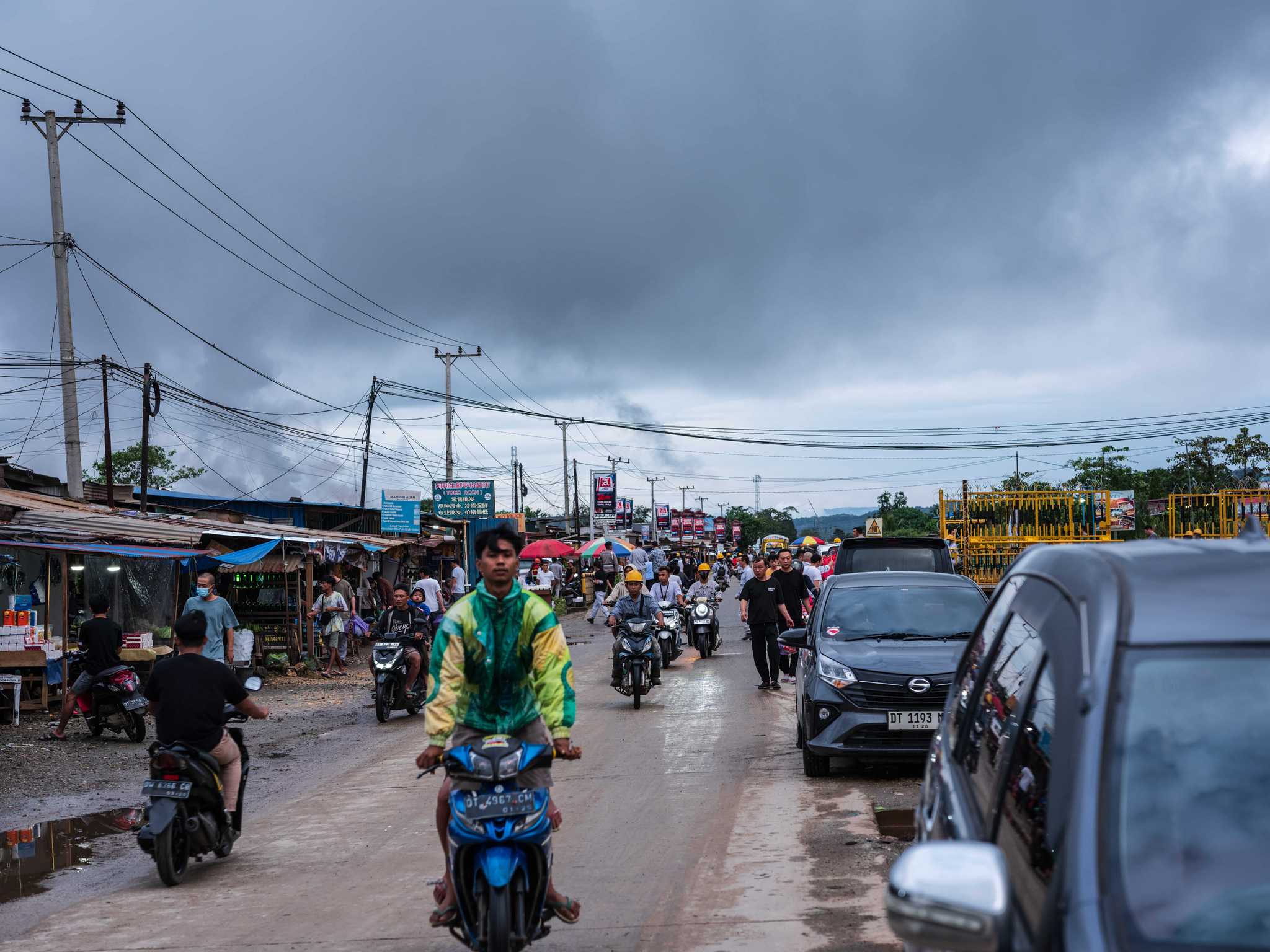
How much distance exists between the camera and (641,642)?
15.5 m

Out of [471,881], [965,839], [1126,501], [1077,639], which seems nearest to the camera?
[1077,639]

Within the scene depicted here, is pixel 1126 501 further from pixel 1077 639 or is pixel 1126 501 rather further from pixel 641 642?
pixel 1077 639

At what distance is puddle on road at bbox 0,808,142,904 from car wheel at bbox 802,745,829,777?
5293 millimetres

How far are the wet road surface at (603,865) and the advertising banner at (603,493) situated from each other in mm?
59785

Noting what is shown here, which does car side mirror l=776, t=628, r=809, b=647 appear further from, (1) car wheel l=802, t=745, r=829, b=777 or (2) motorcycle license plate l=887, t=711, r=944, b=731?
(2) motorcycle license plate l=887, t=711, r=944, b=731

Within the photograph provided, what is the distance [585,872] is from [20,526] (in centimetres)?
1219

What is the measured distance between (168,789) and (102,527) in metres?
12.0

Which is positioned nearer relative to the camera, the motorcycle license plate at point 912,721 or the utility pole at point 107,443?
the motorcycle license plate at point 912,721

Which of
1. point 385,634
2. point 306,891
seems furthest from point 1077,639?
point 385,634

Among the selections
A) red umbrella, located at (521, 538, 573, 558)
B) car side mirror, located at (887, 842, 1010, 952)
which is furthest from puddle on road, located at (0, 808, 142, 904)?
red umbrella, located at (521, 538, 573, 558)

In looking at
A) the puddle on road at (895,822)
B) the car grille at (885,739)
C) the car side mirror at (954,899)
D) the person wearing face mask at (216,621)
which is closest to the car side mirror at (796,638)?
the car grille at (885,739)

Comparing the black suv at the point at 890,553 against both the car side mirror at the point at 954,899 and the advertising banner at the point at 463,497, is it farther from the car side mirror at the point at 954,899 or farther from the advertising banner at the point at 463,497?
the advertising banner at the point at 463,497

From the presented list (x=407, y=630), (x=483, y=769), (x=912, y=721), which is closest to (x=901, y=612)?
(x=912, y=721)

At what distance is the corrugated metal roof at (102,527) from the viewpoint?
1681cm
